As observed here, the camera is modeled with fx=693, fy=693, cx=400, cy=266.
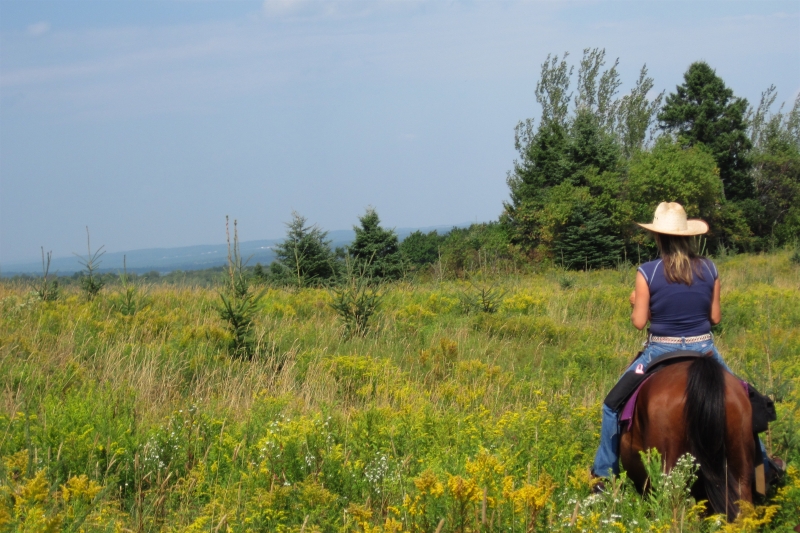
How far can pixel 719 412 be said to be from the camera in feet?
13.6

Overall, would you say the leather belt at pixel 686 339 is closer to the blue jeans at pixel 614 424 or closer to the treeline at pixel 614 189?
the blue jeans at pixel 614 424

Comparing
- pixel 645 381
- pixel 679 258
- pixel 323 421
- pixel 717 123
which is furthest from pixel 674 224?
pixel 717 123

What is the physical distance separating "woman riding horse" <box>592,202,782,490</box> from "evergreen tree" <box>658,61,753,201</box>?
139 ft

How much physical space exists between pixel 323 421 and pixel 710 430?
119 inches

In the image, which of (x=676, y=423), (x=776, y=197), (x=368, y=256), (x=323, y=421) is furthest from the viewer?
(x=776, y=197)

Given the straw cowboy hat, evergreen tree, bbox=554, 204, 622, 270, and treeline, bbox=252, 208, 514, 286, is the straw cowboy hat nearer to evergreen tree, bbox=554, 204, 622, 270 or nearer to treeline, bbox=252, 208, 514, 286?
treeline, bbox=252, 208, 514, 286

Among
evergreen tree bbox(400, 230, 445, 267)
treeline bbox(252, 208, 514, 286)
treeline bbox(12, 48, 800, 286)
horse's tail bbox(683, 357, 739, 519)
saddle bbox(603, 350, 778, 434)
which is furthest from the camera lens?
evergreen tree bbox(400, 230, 445, 267)

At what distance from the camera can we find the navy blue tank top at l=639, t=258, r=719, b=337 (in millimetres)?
4867

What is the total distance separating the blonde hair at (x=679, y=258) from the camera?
4895mm

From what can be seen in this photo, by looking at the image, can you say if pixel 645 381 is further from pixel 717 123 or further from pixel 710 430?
pixel 717 123

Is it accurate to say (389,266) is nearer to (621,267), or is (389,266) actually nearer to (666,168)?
(621,267)

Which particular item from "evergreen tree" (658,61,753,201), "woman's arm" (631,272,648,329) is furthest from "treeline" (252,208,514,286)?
"evergreen tree" (658,61,753,201)

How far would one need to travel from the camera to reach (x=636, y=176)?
1449 inches

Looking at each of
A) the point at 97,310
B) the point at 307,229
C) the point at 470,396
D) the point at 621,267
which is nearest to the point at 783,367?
the point at 470,396
